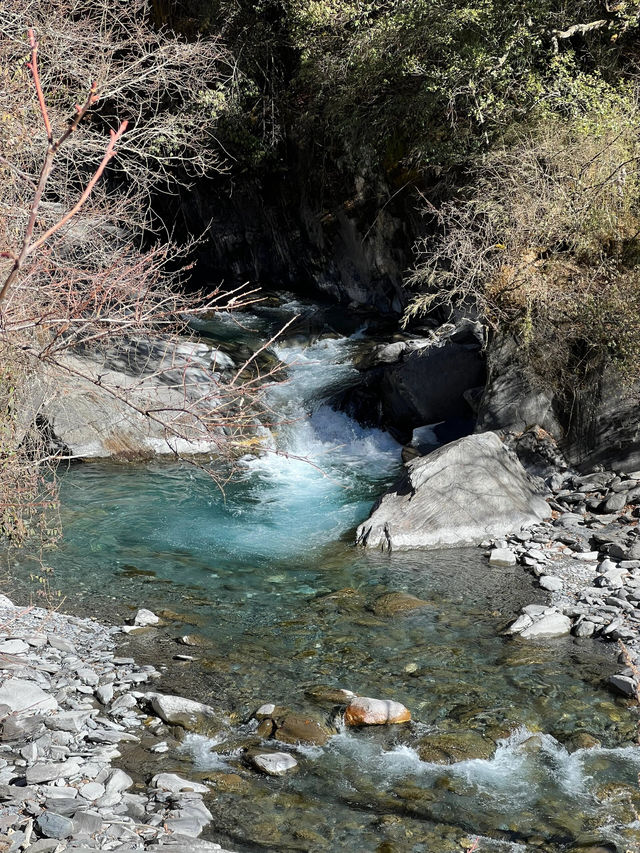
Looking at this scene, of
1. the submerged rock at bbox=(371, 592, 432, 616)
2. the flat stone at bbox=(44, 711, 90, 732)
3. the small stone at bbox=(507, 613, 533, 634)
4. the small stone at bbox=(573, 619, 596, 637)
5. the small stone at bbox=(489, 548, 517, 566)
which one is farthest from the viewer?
the small stone at bbox=(489, 548, 517, 566)

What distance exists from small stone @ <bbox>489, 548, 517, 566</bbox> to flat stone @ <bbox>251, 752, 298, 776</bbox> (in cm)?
338

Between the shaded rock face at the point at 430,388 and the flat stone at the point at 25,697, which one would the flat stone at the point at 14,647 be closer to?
the flat stone at the point at 25,697

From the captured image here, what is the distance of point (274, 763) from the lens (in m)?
4.35

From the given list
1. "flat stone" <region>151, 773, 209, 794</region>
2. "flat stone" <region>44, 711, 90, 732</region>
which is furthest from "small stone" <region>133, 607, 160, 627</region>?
"flat stone" <region>151, 773, 209, 794</region>

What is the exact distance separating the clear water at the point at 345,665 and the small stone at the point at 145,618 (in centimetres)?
17

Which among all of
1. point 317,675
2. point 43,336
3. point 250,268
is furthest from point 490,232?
point 250,268

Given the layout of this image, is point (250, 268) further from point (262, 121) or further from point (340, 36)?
point (340, 36)

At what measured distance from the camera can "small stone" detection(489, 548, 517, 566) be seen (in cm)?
728

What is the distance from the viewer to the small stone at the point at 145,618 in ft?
19.8

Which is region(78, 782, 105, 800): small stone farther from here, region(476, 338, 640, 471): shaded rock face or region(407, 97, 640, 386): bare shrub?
region(407, 97, 640, 386): bare shrub

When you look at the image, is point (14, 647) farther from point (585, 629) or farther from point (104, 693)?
point (585, 629)

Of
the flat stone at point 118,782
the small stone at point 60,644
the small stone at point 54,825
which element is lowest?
the small stone at point 60,644

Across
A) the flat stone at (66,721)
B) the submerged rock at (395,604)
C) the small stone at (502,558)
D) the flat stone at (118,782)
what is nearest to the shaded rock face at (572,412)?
the small stone at (502,558)

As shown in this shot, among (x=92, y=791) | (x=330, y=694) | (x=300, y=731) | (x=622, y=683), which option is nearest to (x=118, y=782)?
(x=92, y=791)
